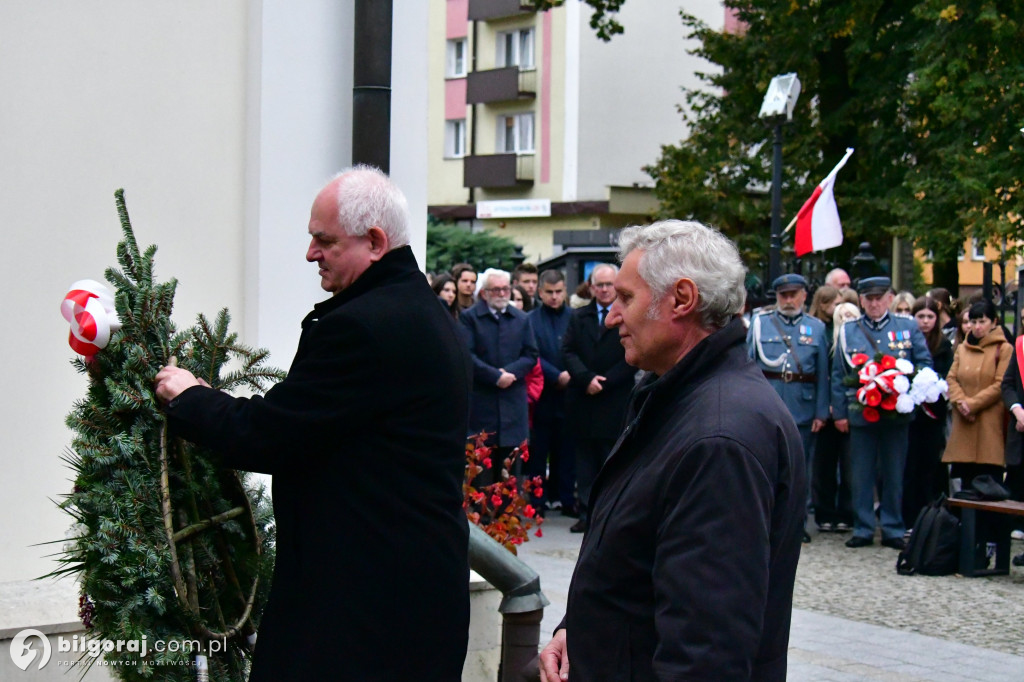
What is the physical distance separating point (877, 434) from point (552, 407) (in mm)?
2981

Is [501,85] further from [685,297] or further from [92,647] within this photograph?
[685,297]

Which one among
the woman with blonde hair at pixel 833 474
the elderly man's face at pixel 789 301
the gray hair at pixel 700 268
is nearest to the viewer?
the gray hair at pixel 700 268

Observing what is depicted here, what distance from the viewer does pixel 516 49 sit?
39.6m

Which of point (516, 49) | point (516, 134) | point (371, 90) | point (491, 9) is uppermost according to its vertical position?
point (491, 9)

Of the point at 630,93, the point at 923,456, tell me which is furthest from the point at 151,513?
the point at 630,93

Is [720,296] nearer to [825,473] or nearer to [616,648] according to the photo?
[616,648]

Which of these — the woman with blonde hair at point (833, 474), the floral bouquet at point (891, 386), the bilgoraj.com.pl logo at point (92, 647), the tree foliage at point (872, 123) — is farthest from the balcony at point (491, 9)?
the bilgoraj.com.pl logo at point (92, 647)

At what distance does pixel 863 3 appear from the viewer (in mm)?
22922

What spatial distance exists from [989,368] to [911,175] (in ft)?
42.2

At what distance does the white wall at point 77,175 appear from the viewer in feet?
16.0

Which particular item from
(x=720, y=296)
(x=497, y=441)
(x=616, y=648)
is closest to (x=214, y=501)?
(x=616, y=648)

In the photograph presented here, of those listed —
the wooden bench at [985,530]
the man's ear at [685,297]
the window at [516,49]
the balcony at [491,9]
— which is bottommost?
the wooden bench at [985,530]

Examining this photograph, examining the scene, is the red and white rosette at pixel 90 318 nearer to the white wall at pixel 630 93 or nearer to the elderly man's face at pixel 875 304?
the elderly man's face at pixel 875 304

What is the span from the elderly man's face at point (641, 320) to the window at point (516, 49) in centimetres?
3683
